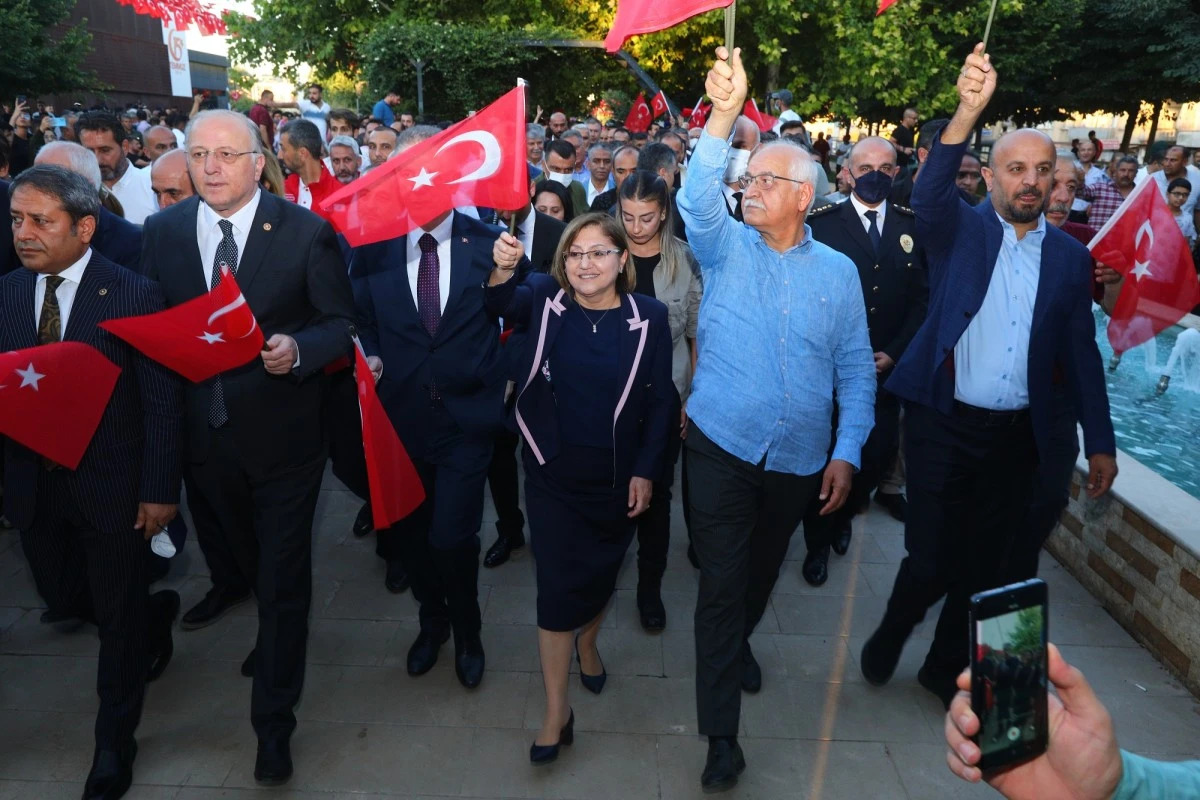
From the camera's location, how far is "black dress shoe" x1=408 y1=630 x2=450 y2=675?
4.45m

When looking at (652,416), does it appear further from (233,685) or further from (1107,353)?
(1107,353)

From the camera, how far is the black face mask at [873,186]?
540 cm

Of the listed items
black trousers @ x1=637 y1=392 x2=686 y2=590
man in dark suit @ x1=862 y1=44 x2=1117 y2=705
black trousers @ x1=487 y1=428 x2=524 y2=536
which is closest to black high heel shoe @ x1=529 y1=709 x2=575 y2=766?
black trousers @ x1=637 y1=392 x2=686 y2=590

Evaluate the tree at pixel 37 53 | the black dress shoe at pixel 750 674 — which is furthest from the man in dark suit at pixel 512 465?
the tree at pixel 37 53

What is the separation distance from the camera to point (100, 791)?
3523 millimetres

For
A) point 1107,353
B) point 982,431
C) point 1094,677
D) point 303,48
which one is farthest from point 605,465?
point 303,48

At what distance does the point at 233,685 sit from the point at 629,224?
2.80m

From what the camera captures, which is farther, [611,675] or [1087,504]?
[1087,504]

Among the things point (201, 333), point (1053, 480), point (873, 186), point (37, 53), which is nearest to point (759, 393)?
point (1053, 480)

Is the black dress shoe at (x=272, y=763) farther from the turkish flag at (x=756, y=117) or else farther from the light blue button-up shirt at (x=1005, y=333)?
the turkish flag at (x=756, y=117)

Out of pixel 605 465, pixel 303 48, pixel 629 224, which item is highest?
pixel 303 48

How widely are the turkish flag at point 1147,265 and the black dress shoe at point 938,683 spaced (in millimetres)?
2467

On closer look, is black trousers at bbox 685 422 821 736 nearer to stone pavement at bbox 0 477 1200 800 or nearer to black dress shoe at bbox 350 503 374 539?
stone pavement at bbox 0 477 1200 800

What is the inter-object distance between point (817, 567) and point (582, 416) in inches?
91.2
